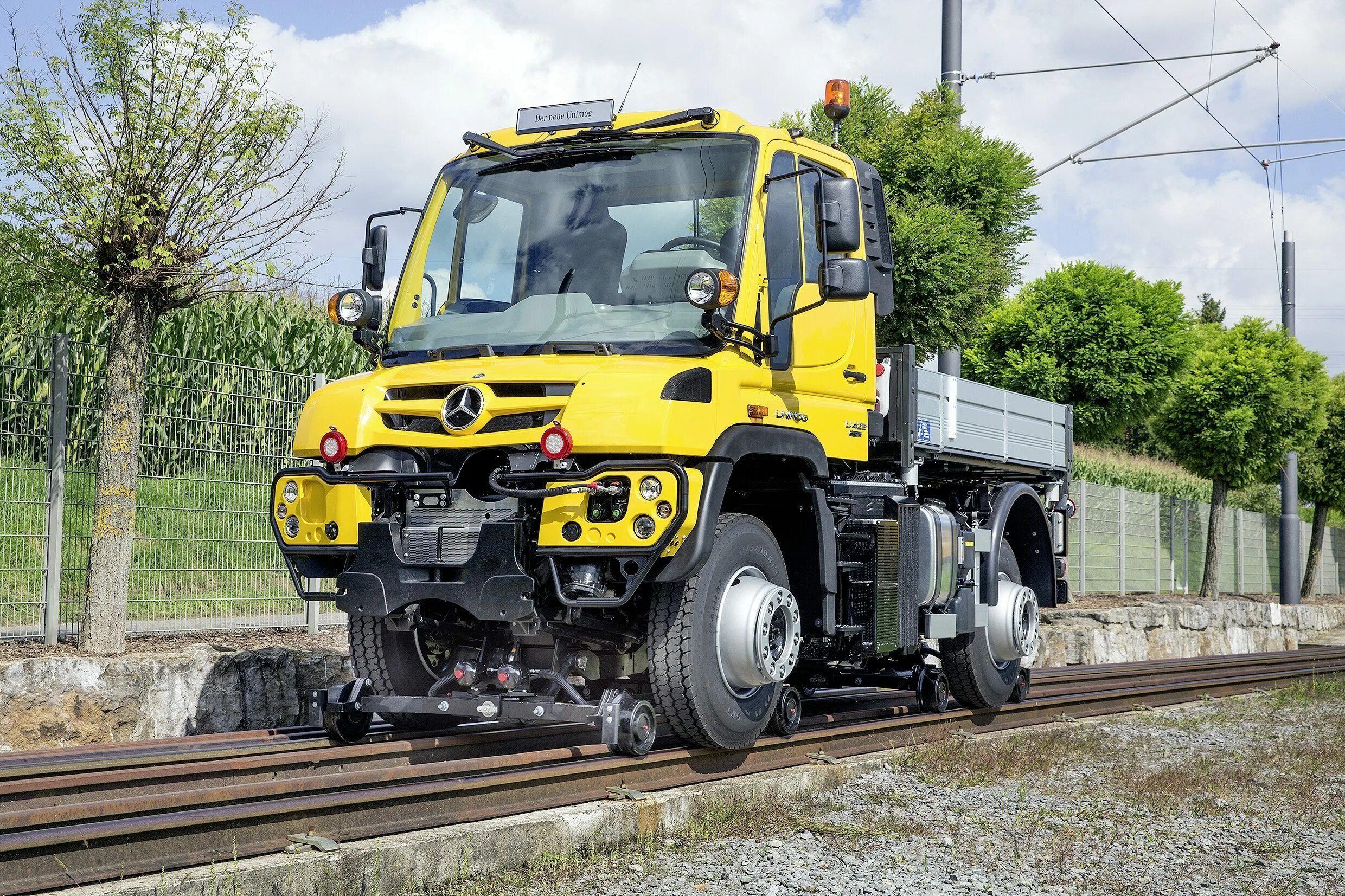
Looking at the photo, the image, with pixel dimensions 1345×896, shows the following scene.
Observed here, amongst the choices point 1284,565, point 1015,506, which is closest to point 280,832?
point 1015,506

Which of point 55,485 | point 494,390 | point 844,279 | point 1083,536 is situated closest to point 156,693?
point 55,485

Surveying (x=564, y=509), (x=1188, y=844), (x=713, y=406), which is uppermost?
(x=713, y=406)

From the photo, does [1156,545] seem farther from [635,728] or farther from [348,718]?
[348,718]

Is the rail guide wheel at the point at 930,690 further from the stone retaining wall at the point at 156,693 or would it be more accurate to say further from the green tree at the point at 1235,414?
the green tree at the point at 1235,414

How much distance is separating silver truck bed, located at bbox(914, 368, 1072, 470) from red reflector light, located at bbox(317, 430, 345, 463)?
377 centimetres

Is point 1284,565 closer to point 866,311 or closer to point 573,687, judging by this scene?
point 866,311

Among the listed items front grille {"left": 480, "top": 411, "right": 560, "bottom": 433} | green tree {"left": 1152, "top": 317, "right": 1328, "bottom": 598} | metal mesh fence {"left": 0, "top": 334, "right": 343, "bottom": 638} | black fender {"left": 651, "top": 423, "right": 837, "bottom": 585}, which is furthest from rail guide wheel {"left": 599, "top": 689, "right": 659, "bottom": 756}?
green tree {"left": 1152, "top": 317, "right": 1328, "bottom": 598}

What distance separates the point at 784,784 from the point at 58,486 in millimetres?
5470

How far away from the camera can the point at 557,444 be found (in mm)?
5957

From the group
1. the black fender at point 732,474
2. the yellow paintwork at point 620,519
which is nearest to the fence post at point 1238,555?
the black fender at point 732,474

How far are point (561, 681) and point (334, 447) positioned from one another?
1.56 meters

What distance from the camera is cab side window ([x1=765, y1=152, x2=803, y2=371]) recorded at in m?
7.22

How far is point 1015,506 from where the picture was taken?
10719 mm

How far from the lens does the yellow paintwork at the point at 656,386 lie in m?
6.04
